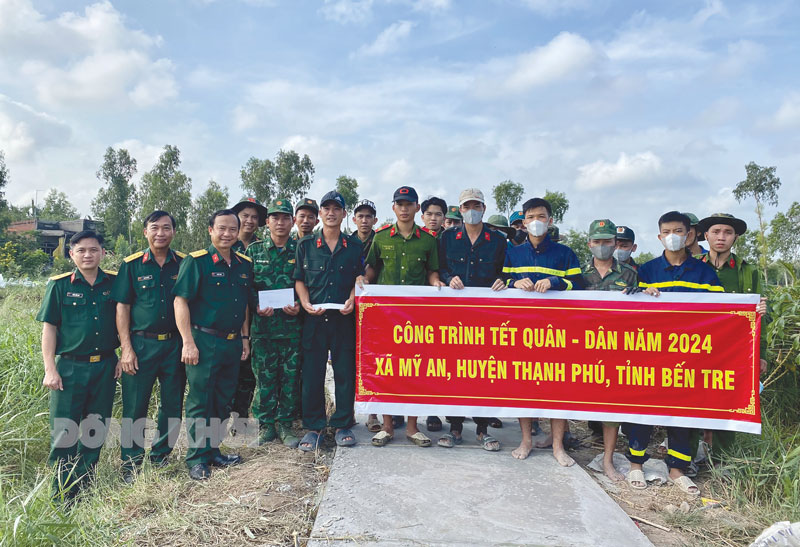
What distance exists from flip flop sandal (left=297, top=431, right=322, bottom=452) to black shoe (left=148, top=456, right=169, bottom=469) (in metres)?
1.03

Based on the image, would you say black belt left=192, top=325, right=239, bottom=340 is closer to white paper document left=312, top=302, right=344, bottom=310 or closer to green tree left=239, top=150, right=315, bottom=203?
white paper document left=312, top=302, right=344, bottom=310

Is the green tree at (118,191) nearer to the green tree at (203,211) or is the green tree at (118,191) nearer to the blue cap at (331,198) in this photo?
the green tree at (203,211)

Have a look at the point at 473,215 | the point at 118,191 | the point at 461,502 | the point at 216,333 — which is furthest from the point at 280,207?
the point at 118,191

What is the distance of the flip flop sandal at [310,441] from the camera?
4.28 meters

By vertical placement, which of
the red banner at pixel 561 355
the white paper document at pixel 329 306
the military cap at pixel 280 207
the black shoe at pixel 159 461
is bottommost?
the black shoe at pixel 159 461

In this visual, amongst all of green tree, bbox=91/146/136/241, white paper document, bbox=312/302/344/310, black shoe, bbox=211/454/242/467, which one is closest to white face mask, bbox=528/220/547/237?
white paper document, bbox=312/302/344/310

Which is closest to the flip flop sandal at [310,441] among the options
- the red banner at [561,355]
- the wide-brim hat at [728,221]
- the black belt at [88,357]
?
the red banner at [561,355]

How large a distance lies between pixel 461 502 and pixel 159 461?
2356 millimetres

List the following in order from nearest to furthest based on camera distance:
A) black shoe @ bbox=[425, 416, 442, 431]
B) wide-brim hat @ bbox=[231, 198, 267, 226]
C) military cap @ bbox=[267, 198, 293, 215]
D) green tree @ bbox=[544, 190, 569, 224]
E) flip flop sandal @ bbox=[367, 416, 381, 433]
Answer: military cap @ bbox=[267, 198, 293, 215] < flip flop sandal @ bbox=[367, 416, 381, 433] < black shoe @ bbox=[425, 416, 442, 431] < wide-brim hat @ bbox=[231, 198, 267, 226] < green tree @ bbox=[544, 190, 569, 224]

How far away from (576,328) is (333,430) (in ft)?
7.81

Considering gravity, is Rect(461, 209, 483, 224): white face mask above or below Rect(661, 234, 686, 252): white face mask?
above

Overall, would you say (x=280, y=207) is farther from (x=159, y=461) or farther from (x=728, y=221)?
(x=728, y=221)

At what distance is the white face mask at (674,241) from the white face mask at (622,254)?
1.10 metres

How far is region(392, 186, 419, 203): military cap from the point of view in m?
4.43
